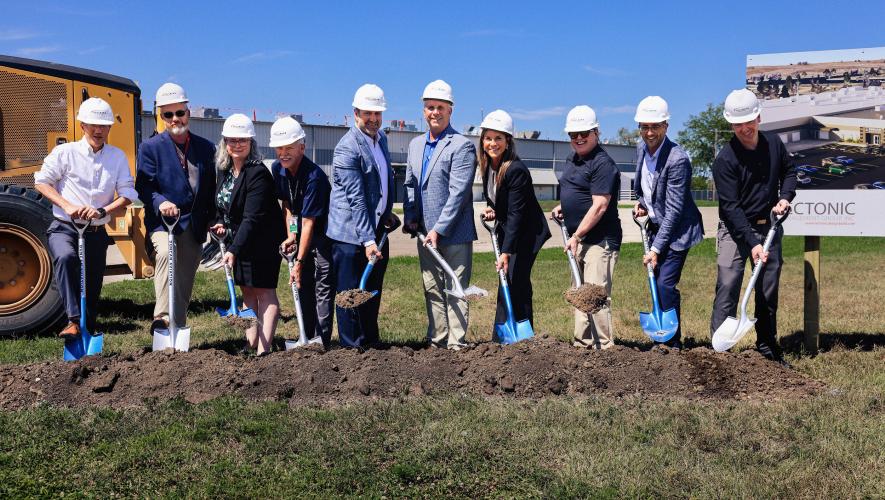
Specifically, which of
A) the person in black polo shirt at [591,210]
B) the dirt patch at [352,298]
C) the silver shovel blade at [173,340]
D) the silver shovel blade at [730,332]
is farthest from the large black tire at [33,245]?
the silver shovel blade at [730,332]

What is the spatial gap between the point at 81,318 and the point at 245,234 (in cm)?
134

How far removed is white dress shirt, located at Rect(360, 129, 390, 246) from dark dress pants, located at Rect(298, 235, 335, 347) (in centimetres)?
50

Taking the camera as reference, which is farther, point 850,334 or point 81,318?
point 850,334

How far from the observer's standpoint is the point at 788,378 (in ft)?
19.1

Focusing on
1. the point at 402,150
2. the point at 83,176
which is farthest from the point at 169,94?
the point at 402,150

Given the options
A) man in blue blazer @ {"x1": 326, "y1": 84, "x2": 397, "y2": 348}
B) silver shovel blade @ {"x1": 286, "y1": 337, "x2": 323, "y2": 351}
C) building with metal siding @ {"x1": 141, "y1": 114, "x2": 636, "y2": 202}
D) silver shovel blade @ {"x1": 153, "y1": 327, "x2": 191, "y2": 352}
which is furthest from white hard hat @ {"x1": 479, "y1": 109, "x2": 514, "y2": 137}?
building with metal siding @ {"x1": 141, "y1": 114, "x2": 636, "y2": 202}

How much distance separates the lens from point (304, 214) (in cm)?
643

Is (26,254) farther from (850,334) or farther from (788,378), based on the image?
(850,334)

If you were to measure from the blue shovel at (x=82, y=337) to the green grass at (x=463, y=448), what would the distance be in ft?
3.81

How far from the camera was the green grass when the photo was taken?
410 centimetres

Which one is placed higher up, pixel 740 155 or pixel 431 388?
pixel 740 155

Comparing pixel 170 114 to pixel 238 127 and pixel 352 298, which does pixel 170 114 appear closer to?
pixel 238 127

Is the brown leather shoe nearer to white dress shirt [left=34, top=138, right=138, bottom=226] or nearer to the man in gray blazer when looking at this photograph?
white dress shirt [left=34, top=138, right=138, bottom=226]

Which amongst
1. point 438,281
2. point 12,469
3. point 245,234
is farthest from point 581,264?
point 12,469
